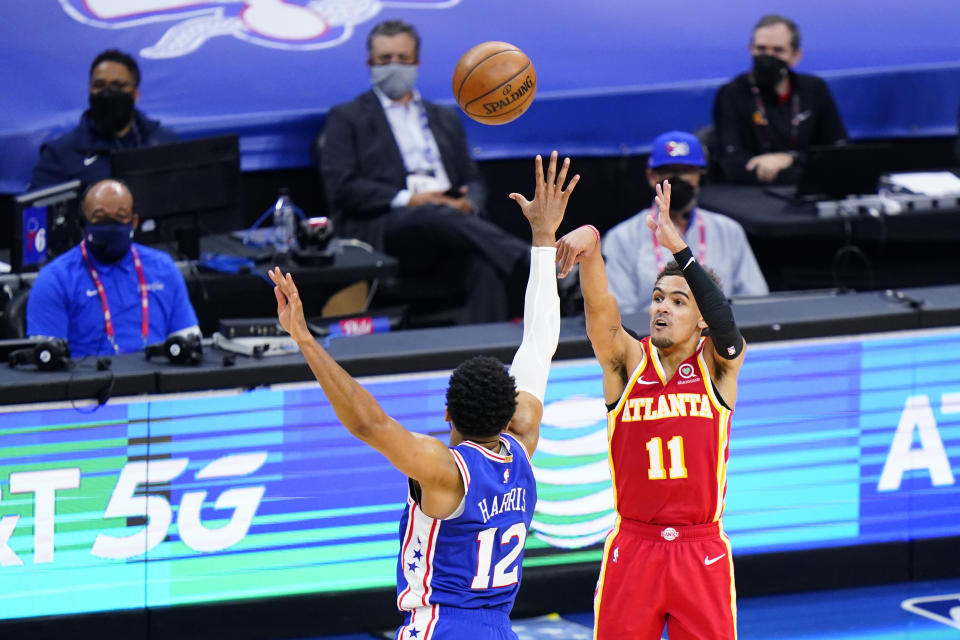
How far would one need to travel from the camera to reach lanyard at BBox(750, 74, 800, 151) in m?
9.66

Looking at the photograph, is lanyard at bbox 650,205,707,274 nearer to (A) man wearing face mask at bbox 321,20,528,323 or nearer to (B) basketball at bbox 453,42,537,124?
(A) man wearing face mask at bbox 321,20,528,323

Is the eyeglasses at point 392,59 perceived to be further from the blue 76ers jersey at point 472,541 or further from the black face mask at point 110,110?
the blue 76ers jersey at point 472,541

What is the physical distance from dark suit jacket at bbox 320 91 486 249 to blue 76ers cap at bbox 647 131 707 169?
1511 millimetres

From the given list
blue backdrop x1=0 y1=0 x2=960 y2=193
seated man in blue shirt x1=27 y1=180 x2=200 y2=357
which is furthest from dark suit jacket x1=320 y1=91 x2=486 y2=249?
seated man in blue shirt x1=27 y1=180 x2=200 y2=357

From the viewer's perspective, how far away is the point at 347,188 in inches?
356

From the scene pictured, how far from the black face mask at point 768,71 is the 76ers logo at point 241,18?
220 centimetres

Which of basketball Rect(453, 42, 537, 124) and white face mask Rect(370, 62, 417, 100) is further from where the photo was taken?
white face mask Rect(370, 62, 417, 100)

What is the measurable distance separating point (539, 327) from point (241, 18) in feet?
18.7

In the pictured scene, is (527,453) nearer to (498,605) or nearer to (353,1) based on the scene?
(498,605)

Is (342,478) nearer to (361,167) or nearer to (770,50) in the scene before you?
(361,167)

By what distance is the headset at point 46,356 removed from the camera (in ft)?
20.2

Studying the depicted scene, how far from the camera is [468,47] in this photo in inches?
394

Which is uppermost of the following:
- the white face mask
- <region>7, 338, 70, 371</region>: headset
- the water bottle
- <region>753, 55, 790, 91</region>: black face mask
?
<region>753, 55, 790, 91</region>: black face mask

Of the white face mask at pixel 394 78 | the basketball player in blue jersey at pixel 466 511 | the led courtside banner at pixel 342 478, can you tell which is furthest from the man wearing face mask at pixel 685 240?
the basketball player in blue jersey at pixel 466 511
